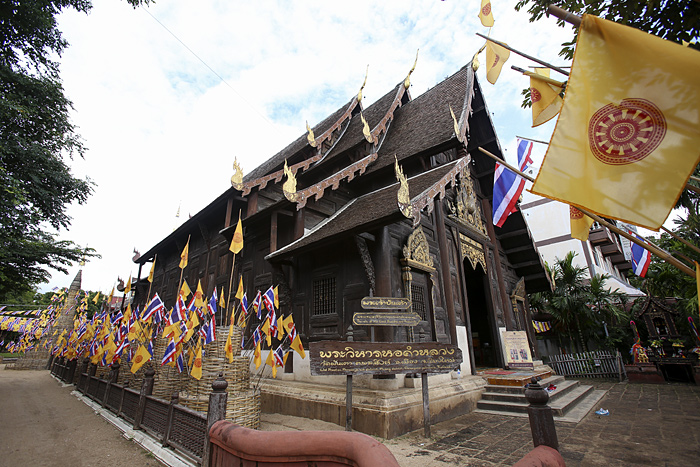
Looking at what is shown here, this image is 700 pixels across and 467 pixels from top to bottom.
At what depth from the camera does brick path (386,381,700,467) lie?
3.78 m

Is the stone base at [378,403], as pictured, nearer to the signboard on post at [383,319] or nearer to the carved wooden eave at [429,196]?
the signboard on post at [383,319]

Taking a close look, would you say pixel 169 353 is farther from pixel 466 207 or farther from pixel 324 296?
pixel 466 207

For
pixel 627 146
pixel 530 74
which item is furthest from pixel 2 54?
pixel 627 146

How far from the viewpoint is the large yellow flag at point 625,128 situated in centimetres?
202

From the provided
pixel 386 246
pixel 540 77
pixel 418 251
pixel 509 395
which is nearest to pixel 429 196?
pixel 386 246

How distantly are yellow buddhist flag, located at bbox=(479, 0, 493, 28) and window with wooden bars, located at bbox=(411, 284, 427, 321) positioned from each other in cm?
494

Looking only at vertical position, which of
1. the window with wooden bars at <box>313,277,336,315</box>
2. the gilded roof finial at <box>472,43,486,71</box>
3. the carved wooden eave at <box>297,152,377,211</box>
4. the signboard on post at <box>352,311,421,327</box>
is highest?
the gilded roof finial at <box>472,43,486,71</box>

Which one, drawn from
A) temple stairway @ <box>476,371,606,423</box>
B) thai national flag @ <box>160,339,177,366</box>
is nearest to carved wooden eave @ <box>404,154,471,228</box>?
temple stairway @ <box>476,371,606,423</box>

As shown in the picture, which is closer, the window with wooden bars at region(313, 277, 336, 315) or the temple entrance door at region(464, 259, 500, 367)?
the window with wooden bars at region(313, 277, 336, 315)

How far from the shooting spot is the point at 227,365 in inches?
202

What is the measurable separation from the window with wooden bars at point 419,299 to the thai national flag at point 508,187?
232 cm

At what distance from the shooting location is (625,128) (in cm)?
224

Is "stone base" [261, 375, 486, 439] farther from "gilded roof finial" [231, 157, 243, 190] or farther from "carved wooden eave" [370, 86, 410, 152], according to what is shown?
"carved wooden eave" [370, 86, 410, 152]

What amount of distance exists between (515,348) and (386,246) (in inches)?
238
